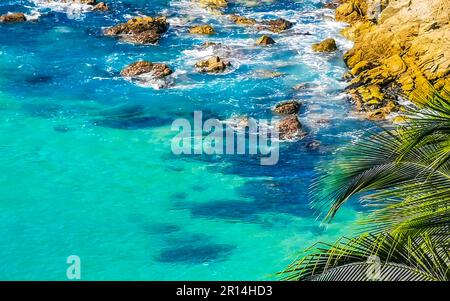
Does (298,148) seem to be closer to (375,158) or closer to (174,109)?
(174,109)

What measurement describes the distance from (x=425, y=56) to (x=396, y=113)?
4182 millimetres

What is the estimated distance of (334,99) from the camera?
30.3 m

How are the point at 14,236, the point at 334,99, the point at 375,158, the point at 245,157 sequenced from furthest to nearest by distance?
1. the point at 334,99
2. the point at 245,157
3. the point at 14,236
4. the point at 375,158

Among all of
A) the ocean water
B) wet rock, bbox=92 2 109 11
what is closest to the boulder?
the ocean water

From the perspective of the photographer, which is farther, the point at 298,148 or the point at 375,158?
the point at 298,148

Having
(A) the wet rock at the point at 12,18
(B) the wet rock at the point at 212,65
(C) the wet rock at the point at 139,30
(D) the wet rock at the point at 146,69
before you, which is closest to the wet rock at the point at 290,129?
(B) the wet rock at the point at 212,65

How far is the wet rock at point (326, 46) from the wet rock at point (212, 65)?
5416 mm

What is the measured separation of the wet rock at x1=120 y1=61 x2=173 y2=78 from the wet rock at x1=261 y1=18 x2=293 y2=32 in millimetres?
8911

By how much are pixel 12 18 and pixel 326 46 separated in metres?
19.6

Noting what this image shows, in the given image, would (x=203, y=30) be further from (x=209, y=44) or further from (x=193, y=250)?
(x=193, y=250)

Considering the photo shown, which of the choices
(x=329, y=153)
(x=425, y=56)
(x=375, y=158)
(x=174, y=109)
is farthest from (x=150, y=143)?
(x=375, y=158)

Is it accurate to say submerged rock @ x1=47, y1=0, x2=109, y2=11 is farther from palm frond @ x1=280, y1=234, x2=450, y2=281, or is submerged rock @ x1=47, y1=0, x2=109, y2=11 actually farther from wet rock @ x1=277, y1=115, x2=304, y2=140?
palm frond @ x1=280, y1=234, x2=450, y2=281

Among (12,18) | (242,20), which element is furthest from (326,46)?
(12,18)

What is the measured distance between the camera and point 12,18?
40.3 metres
